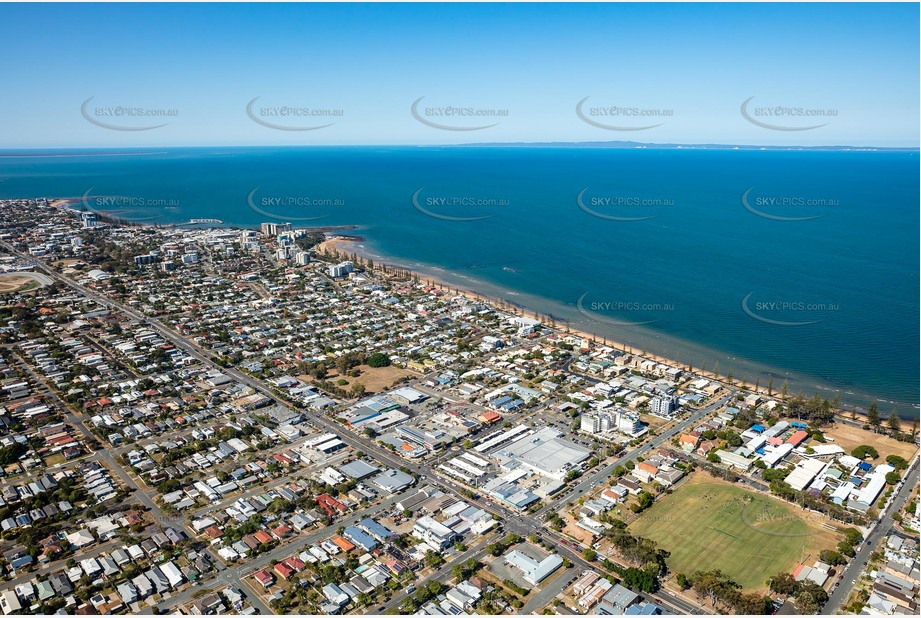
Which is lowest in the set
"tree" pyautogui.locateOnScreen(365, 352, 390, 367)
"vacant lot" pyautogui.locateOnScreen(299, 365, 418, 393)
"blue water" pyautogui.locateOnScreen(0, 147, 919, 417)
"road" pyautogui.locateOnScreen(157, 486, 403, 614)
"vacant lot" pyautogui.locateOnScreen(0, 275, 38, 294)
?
"road" pyautogui.locateOnScreen(157, 486, 403, 614)

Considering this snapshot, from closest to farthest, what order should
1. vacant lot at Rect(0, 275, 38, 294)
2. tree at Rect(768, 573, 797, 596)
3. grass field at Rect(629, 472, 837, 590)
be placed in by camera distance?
tree at Rect(768, 573, 797, 596)
grass field at Rect(629, 472, 837, 590)
vacant lot at Rect(0, 275, 38, 294)

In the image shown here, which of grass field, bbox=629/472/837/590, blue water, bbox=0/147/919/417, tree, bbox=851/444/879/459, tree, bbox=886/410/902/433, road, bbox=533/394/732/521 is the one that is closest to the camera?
grass field, bbox=629/472/837/590

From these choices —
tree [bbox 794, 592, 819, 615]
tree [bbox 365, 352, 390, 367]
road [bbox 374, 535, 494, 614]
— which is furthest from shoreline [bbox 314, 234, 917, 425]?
road [bbox 374, 535, 494, 614]

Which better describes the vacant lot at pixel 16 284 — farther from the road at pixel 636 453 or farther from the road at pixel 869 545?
the road at pixel 869 545

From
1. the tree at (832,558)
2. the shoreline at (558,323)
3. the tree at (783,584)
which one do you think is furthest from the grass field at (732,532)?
the shoreline at (558,323)

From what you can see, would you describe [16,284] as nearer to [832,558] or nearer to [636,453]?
[636,453]

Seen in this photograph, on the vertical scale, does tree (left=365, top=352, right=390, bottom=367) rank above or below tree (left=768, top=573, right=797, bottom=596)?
above

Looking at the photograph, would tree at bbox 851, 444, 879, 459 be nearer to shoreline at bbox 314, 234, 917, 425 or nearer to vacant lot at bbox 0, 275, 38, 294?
shoreline at bbox 314, 234, 917, 425
